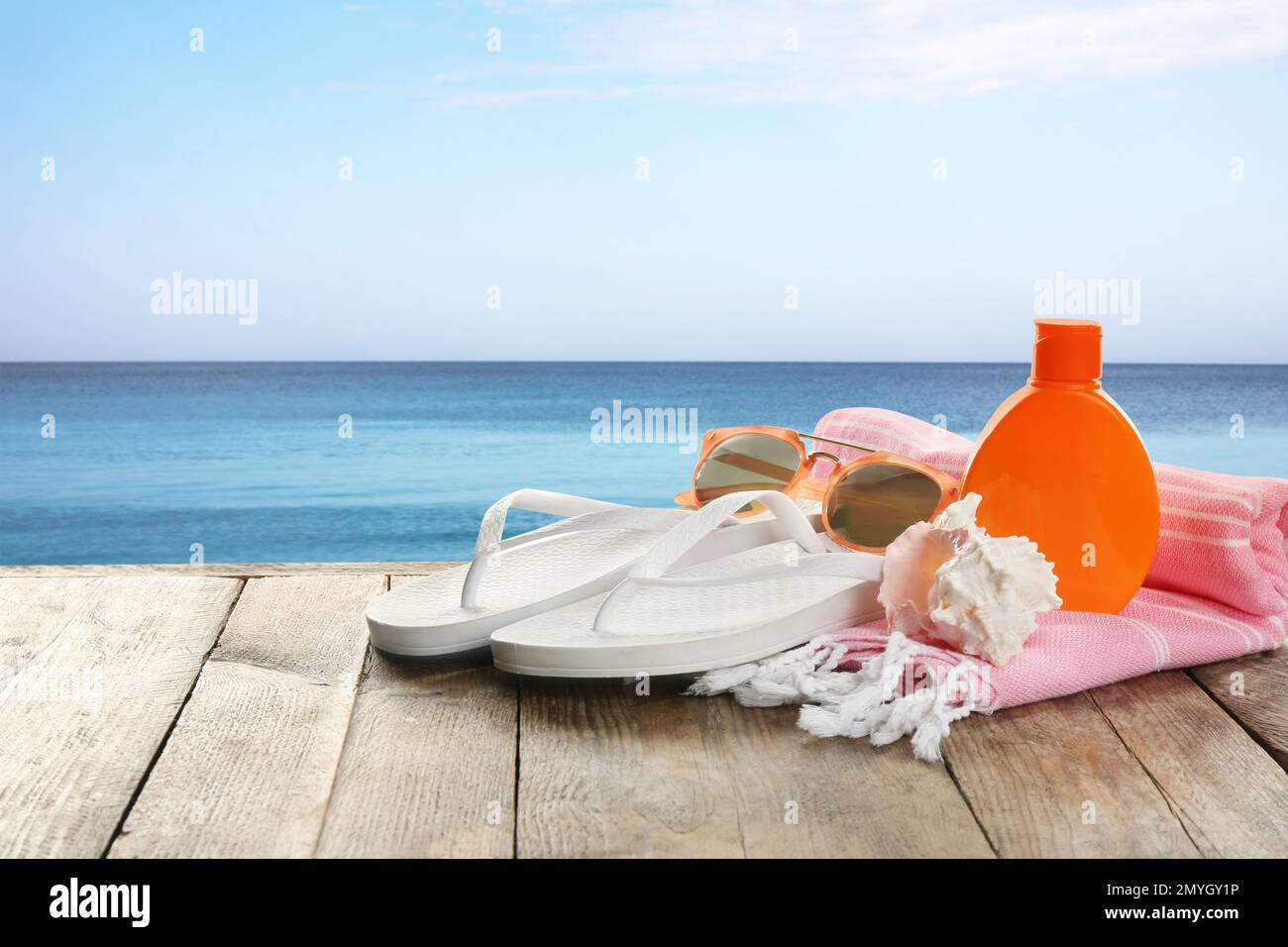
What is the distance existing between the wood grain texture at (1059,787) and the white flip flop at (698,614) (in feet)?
0.47

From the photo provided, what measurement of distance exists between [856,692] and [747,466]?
0.44 m

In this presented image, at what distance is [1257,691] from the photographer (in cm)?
81

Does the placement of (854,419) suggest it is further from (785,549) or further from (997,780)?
(997,780)

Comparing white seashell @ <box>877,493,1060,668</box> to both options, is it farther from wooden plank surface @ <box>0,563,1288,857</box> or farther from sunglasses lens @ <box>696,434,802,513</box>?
sunglasses lens @ <box>696,434,802,513</box>

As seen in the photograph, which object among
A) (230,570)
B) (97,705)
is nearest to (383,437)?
(230,570)

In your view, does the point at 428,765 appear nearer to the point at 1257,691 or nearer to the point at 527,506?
the point at 527,506

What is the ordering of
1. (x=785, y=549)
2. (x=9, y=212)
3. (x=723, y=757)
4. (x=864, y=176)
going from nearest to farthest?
(x=723, y=757) → (x=785, y=549) → (x=9, y=212) → (x=864, y=176)

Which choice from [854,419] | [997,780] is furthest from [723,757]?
[854,419]

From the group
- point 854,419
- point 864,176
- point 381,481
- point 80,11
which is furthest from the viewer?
point 864,176

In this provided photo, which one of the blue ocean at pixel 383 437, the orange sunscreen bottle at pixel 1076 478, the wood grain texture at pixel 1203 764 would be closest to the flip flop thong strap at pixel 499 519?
the orange sunscreen bottle at pixel 1076 478

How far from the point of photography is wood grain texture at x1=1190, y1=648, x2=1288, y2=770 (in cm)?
73
